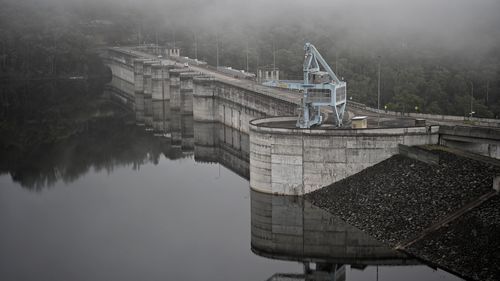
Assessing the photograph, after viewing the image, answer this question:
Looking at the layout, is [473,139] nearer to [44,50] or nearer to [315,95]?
[315,95]

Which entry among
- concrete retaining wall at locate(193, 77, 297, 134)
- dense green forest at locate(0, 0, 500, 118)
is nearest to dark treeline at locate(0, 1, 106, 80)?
dense green forest at locate(0, 0, 500, 118)

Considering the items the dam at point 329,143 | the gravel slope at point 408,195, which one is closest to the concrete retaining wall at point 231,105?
the dam at point 329,143

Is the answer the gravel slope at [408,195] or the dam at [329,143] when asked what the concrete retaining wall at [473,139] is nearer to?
the dam at [329,143]

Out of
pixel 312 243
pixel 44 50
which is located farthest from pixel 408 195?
pixel 44 50

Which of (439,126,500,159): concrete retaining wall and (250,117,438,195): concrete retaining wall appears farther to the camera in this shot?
(250,117,438,195): concrete retaining wall

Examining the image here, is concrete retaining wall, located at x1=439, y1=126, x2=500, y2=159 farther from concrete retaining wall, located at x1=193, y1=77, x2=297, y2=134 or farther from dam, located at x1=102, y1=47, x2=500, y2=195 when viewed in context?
concrete retaining wall, located at x1=193, y1=77, x2=297, y2=134
